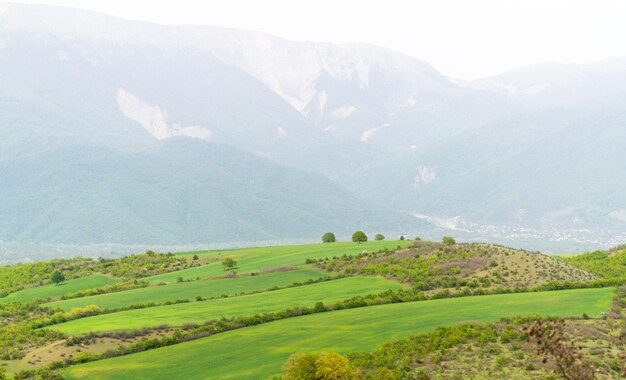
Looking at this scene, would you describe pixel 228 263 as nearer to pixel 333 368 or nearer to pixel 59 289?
pixel 59 289

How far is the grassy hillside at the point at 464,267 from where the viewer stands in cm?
8575

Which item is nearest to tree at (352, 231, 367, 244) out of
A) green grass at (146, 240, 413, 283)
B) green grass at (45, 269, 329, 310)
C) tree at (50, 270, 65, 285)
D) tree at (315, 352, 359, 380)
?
green grass at (146, 240, 413, 283)

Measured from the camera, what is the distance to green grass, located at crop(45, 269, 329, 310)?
89.9 metres

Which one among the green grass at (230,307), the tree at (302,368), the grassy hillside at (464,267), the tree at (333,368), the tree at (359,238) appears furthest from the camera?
the tree at (359,238)

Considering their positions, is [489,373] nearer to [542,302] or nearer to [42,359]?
[542,302]

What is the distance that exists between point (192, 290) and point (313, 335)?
3533 centimetres

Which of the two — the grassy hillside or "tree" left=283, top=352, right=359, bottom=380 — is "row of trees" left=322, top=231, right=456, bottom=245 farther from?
"tree" left=283, top=352, right=359, bottom=380

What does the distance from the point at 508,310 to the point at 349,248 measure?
62.2 metres

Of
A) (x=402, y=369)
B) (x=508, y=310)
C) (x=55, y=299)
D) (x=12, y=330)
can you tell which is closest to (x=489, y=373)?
(x=402, y=369)

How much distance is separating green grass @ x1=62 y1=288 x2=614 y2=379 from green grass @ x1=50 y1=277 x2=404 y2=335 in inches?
283

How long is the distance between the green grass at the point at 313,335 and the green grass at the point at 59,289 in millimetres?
47502

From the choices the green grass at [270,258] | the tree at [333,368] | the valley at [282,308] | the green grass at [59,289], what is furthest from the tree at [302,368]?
the green grass at [59,289]

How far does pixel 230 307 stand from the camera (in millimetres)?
79188

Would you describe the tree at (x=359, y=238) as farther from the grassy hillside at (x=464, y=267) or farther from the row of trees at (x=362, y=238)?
the grassy hillside at (x=464, y=267)
